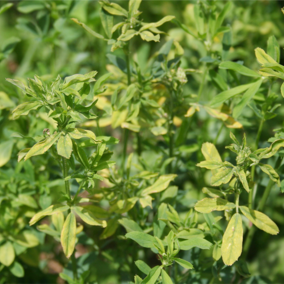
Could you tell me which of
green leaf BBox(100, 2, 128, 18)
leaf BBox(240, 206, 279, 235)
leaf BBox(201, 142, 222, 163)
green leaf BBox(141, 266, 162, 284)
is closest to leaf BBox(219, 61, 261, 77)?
leaf BBox(201, 142, 222, 163)

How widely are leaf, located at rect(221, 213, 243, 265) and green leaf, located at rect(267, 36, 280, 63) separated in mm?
603

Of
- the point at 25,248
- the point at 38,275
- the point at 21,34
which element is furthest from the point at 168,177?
the point at 21,34

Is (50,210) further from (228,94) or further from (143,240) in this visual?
(228,94)

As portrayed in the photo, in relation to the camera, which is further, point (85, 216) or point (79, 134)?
point (85, 216)

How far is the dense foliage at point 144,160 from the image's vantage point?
118cm

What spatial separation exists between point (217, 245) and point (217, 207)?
5.7 inches

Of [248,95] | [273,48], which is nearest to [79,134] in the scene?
[248,95]

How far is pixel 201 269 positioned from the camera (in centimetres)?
144

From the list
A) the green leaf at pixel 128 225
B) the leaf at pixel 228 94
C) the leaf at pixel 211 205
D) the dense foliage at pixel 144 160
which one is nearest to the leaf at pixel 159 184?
the dense foliage at pixel 144 160

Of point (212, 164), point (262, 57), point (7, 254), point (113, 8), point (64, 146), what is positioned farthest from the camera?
point (7, 254)

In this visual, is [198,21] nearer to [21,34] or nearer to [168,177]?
[168,177]

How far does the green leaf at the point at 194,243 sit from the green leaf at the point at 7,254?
0.74m

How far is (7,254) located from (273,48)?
4.33 feet

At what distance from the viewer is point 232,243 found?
1.15 meters
